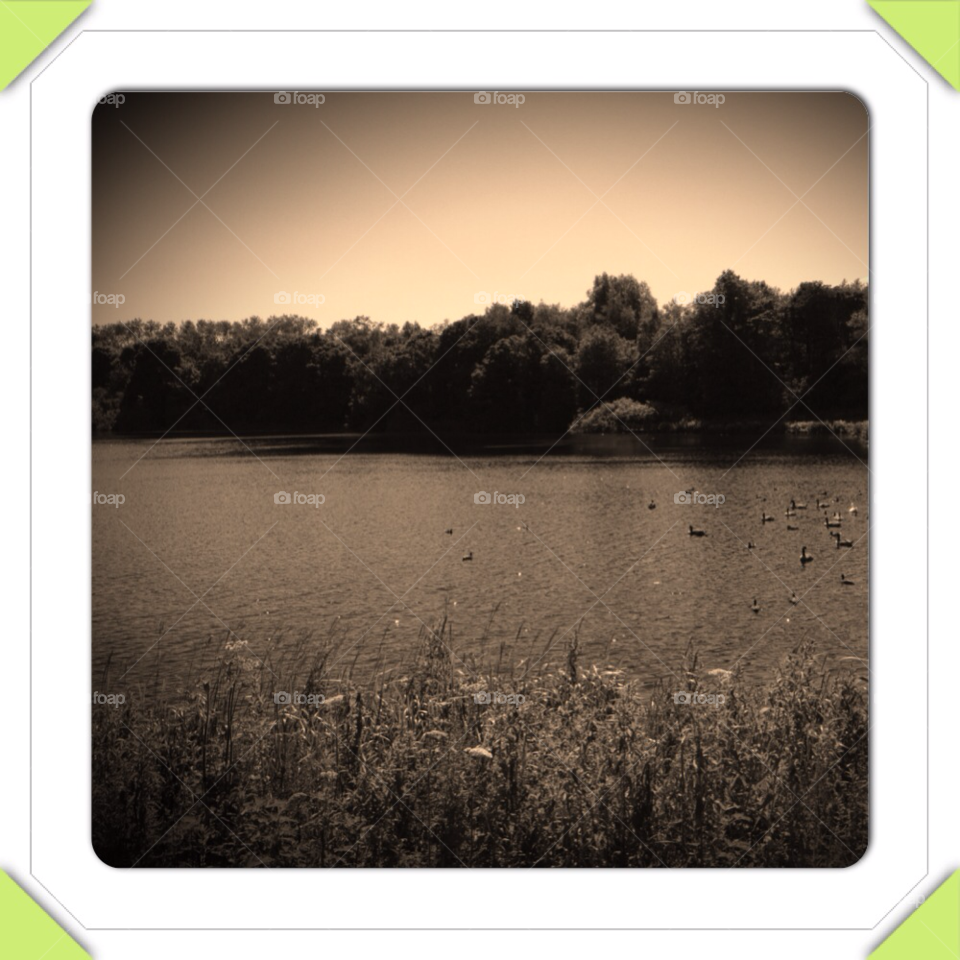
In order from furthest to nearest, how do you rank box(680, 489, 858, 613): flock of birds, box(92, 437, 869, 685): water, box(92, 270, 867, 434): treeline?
box(680, 489, 858, 613): flock of birds
box(92, 437, 869, 685): water
box(92, 270, 867, 434): treeline

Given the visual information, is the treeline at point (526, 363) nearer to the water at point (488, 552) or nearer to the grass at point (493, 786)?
the water at point (488, 552)

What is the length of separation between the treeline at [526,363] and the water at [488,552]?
424mm

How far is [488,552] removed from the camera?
1076 cm

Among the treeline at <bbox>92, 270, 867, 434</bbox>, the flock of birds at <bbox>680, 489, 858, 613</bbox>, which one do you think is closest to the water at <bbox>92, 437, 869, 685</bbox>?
the flock of birds at <bbox>680, 489, 858, 613</bbox>

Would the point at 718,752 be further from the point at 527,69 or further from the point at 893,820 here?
the point at 527,69

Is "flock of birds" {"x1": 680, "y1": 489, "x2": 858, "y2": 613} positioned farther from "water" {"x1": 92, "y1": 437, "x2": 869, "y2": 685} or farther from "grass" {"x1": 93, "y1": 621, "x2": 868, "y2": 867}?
"grass" {"x1": 93, "y1": 621, "x2": 868, "y2": 867}

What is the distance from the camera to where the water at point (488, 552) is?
7.11 metres

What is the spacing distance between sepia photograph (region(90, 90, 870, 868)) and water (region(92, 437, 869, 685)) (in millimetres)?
74

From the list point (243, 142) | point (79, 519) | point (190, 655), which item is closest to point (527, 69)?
point (243, 142)

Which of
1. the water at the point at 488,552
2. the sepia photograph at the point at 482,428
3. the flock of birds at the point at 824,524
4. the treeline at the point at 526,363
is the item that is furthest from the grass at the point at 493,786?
the flock of birds at the point at 824,524

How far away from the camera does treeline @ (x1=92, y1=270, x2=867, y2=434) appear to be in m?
5.25

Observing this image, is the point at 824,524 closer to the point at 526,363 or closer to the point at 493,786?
the point at 526,363

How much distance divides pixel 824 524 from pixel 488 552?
12.3 ft

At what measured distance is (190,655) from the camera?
21.3ft
